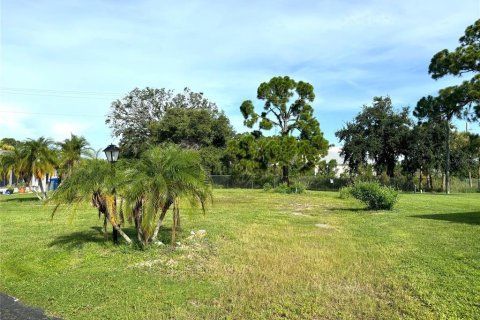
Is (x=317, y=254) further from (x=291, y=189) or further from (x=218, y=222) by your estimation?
(x=291, y=189)

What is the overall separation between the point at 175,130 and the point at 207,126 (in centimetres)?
342

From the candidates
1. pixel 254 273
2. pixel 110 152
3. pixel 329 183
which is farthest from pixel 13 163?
pixel 329 183

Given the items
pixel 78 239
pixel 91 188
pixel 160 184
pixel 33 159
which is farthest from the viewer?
pixel 33 159

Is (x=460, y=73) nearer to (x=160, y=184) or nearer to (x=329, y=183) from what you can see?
(x=329, y=183)

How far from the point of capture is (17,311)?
4.92m

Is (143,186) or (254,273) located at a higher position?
(143,186)

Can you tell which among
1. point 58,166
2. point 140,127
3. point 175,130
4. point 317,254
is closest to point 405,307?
point 317,254

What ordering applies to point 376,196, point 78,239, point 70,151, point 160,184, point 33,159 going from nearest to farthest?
1. point 160,184
2. point 78,239
3. point 376,196
4. point 33,159
5. point 70,151

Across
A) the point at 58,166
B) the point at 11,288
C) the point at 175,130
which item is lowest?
the point at 11,288

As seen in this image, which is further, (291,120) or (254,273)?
(291,120)

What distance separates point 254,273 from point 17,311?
122 inches

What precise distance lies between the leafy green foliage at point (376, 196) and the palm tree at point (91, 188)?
10.2 metres

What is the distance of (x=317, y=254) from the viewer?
7199 mm

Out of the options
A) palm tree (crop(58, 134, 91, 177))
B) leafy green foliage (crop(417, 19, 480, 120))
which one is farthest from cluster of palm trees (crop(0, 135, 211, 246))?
leafy green foliage (crop(417, 19, 480, 120))
